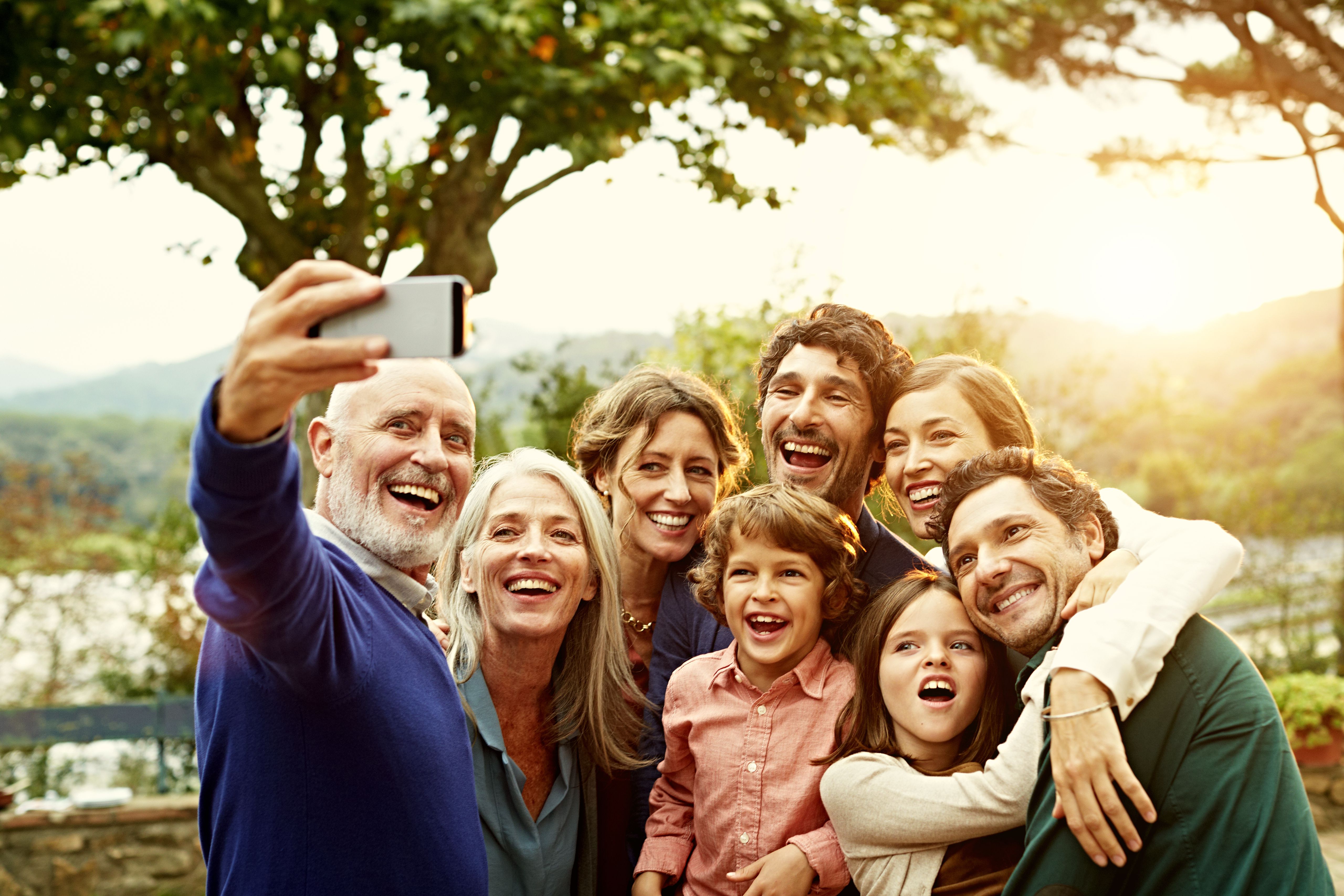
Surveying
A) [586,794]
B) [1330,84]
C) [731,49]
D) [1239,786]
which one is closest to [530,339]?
[731,49]

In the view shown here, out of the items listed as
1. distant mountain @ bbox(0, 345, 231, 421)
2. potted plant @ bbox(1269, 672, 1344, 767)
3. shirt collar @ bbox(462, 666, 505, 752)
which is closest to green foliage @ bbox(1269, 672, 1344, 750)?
potted plant @ bbox(1269, 672, 1344, 767)

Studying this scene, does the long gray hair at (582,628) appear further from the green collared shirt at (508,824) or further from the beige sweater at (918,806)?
the beige sweater at (918,806)

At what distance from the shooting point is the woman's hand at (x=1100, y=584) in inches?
76.0

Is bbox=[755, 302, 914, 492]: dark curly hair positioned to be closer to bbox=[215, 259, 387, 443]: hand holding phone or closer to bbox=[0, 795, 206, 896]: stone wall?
bbox=[215, 259, 387, 443]: hand holding phone

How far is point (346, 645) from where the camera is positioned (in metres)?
1.62

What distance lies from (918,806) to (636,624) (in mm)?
1241

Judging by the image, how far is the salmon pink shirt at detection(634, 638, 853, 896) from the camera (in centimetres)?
230

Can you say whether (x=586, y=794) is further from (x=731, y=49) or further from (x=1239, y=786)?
(x=731, y=49)

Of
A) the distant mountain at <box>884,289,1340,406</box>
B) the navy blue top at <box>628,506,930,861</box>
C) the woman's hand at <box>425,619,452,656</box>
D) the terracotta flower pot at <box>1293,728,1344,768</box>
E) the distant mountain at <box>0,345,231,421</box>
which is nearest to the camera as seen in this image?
the woman's hand at <box>425,619,452,656</box>

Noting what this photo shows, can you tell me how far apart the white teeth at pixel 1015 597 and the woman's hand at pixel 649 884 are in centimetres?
111

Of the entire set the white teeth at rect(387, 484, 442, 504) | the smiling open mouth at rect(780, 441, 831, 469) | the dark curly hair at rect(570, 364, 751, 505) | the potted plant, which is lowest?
the potted plant

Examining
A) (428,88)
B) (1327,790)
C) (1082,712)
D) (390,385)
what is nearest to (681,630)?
(390,385)

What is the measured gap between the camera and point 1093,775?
1705mm

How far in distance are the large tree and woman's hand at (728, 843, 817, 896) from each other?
4126 mm
